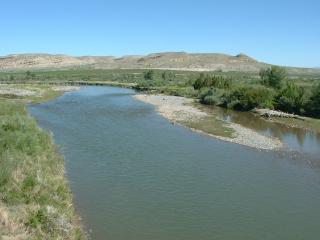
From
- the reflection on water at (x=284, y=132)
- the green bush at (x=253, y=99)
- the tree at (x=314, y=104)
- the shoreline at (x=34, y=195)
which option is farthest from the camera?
the green bush at (x=253, y=99)

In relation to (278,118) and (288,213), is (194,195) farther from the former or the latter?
(278,118)

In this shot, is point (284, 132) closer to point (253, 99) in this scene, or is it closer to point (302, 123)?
point (302, 123)

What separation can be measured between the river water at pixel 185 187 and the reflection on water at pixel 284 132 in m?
3.93

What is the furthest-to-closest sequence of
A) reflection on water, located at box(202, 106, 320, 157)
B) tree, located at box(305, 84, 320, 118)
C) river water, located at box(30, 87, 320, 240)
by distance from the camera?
tree, located at box(305, 84, 320, 118), reflection on water, located at box(202, 106, 320, 157), river water, located at box(30, 87, 320, 240)

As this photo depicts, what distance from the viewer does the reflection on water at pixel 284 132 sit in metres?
39.7

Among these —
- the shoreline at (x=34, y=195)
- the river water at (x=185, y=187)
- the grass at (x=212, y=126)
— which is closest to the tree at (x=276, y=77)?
the grass at (x=212, y=126)

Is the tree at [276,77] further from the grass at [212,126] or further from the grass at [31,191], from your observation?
the grass at [31,191]

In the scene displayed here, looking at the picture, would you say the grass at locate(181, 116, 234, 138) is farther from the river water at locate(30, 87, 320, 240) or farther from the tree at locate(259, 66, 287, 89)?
the tree at locate(259, 66, 287, 89)

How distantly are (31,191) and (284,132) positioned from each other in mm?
33308

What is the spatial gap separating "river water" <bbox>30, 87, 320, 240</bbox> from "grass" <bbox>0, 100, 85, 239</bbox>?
1.48 m

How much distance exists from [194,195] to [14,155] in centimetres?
883

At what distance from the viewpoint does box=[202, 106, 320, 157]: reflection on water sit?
39.7 m

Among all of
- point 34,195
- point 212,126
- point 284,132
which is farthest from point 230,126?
point 34,195

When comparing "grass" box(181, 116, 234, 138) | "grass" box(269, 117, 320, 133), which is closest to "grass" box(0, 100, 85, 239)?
"grass" box(181, 116, 234, 138)
